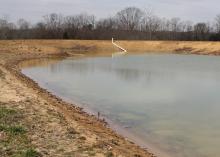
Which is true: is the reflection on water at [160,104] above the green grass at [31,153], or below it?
A: below

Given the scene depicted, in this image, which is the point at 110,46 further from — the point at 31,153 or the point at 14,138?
the point at 31,153

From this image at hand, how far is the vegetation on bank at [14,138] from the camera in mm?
8062

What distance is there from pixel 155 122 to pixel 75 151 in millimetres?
5549

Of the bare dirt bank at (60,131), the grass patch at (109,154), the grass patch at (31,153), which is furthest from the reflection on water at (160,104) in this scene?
the grass patch at (31,153)

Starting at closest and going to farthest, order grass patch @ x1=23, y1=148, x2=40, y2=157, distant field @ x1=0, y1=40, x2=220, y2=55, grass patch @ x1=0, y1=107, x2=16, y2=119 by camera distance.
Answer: grass patch @ x1=23, y1=148, x2=40, y2=157 → grass patch @ x1=0, y1=107, x2=16, y2=119 → distant field @ x1=0, y1=40, x2=220, y2=55

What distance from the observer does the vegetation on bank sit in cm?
806

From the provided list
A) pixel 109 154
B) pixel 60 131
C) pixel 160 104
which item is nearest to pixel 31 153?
pixel 109 154

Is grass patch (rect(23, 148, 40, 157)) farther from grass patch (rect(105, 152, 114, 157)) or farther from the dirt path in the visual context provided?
grass patch (rect(105, 152, 114, 157))

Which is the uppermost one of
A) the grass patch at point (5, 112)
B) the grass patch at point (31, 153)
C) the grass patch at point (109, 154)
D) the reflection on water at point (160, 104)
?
the grass patch at point (5, 112)

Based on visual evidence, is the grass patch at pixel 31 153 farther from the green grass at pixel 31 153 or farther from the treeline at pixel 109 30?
the treeline at pixel 109 30

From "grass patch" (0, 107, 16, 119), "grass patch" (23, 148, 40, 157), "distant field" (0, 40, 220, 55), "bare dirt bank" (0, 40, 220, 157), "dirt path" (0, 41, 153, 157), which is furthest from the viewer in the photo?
"distant field" (0, 40, 220, 55)

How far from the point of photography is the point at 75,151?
8.67 m

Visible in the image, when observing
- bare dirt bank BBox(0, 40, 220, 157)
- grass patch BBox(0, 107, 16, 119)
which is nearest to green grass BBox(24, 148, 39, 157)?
bare dirt bank BBox(0, 40, 220, 157)

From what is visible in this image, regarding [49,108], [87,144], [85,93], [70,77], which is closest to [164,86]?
[85,93]
